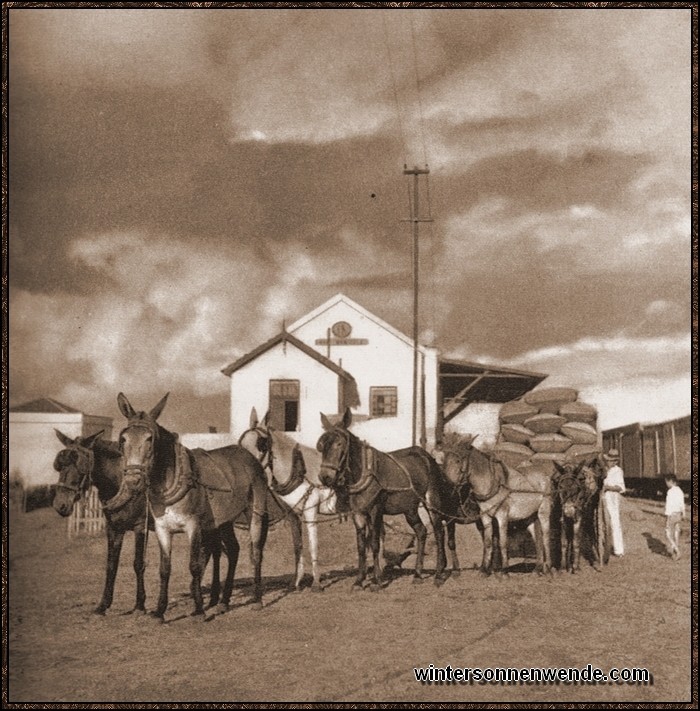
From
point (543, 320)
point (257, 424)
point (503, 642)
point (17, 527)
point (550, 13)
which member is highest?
point (550, 13)

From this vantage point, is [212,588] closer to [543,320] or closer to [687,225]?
[543,320]

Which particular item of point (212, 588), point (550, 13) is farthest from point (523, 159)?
point (212, 588)

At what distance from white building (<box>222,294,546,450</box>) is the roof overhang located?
0.01 meters

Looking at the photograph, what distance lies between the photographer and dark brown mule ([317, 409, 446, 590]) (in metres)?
6.93

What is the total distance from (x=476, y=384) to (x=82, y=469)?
13.8 ft

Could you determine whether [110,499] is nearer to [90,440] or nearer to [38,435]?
[90,440]

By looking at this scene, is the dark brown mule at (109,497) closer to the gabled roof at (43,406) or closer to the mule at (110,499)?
the mule at (110,499)

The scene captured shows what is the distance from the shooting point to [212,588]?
21.9 feet

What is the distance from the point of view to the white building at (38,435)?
6.47m

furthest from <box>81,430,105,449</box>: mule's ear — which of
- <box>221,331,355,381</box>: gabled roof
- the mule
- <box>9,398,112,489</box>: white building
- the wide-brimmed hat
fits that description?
the wide-brimmed hat

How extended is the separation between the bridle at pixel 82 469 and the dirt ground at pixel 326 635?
2.61 ft

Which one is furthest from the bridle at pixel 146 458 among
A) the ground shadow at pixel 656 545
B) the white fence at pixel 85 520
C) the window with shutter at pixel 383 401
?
the ground shadow at pixel 656 545

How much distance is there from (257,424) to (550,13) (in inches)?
189

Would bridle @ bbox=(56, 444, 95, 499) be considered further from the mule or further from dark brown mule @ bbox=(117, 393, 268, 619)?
dark brown mule @ bbox=(117, 393, 268, 619)
